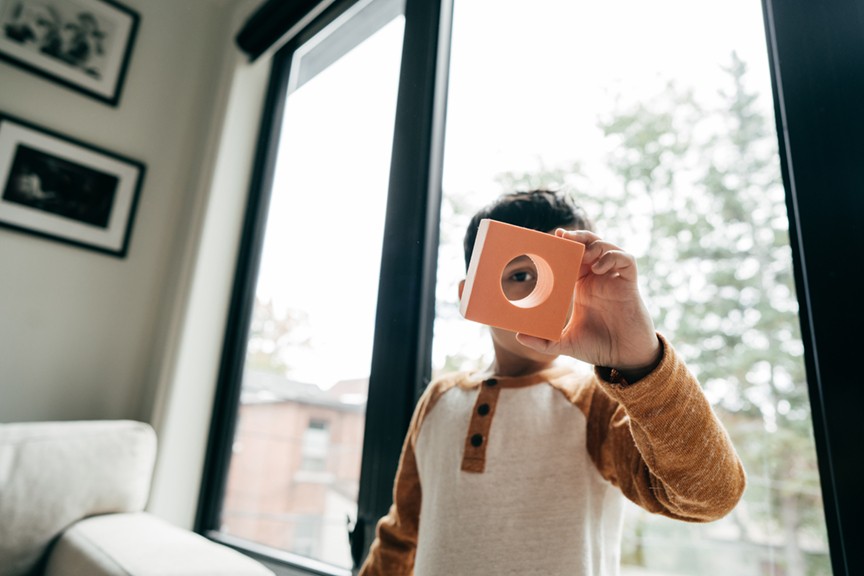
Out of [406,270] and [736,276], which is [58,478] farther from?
[736,276]

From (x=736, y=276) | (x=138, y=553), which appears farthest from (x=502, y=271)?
(x=138, y=553)

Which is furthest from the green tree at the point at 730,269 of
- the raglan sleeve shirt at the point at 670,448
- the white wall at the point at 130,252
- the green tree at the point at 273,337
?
the white wall at the point at 130,252

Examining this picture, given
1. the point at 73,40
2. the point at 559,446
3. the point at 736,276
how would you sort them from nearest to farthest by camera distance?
the point at 559,446 < the point at 736,276 < the point at 73,40

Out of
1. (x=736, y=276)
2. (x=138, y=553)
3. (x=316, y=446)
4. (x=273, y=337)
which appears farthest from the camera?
(x=273, y=337)

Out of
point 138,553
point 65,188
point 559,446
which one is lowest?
point 138,553

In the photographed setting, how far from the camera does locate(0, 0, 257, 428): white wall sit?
1738 millimetres

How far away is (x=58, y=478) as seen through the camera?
4.22 ft

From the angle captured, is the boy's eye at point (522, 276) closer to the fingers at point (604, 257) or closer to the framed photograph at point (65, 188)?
the fingers at point (604, 257)

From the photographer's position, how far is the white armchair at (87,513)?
3.43 feet

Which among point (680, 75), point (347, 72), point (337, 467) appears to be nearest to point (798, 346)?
point (680, 75)

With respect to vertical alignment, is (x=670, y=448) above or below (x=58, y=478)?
above

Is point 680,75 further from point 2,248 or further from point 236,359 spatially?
point 2,248

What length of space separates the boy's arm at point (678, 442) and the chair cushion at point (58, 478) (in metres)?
1.29

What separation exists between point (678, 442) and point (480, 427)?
286 mm
